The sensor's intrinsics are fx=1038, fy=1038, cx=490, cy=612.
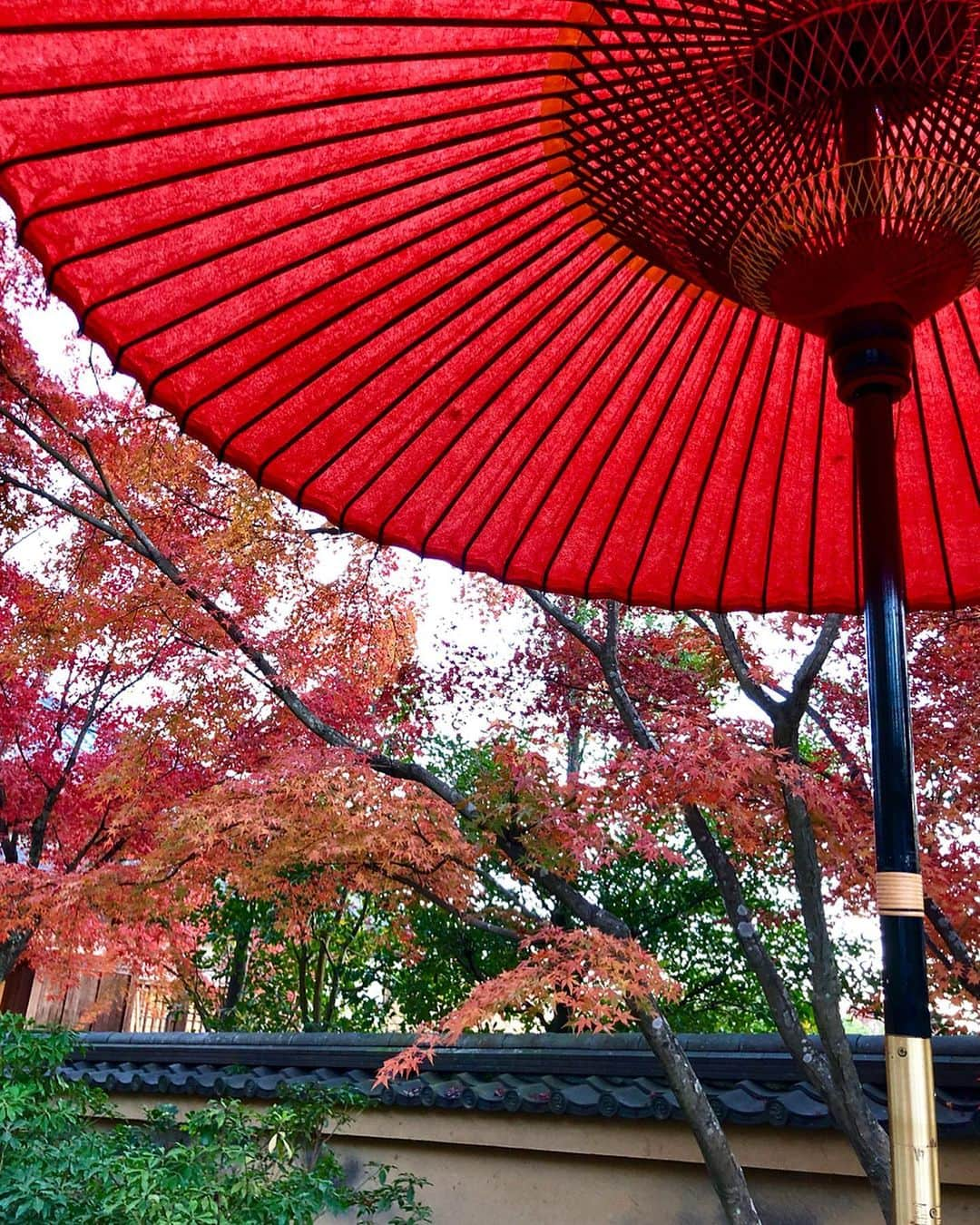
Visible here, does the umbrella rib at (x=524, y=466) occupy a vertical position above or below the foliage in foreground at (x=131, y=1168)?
above

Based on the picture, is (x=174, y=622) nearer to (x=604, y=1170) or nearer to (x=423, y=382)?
(x=604, y=1170)

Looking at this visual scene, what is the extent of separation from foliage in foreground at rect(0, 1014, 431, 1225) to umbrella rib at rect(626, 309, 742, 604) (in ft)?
8.83

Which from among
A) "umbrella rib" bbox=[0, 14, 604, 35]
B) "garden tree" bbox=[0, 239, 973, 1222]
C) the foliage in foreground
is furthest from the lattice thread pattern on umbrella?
the foliage in foreground

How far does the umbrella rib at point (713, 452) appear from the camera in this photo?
5.40 feet

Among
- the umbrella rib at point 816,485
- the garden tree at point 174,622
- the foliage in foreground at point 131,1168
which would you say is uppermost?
the garden tree at point 174,622

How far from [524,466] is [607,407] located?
0.54ft

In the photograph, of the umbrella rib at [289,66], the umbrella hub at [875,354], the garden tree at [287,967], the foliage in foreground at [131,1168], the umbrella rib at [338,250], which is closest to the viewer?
the umbrella hub at [875,354]

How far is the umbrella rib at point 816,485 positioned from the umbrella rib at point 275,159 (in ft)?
2.11

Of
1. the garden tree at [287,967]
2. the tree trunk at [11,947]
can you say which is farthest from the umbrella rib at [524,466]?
the garden tree at [287,967]

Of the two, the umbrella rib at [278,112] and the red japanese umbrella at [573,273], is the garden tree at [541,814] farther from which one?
the umbrella rib at [278,112]

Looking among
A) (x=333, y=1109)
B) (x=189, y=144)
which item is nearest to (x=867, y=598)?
(x=189, y=144)

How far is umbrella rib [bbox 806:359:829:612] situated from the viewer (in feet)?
5.46

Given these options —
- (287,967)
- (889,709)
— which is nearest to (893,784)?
(889,709)

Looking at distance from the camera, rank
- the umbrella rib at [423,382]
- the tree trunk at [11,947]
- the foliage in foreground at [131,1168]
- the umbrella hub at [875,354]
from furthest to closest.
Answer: the tree trunk at [11,947] → the foliage in foreground at [131,1168] → the umbrella rib at [423,382] → the umbrella hub at [875,354]
